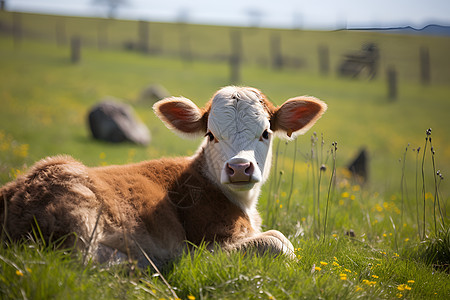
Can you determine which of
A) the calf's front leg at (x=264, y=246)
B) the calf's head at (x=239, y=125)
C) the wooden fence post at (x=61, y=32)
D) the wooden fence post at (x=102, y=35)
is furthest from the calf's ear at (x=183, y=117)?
the wooden fence post at (x=61, y=32)

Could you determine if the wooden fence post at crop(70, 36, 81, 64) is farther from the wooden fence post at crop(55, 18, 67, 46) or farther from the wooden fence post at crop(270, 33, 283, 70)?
the wooden fence post at crop(270, 33, 283, 70)

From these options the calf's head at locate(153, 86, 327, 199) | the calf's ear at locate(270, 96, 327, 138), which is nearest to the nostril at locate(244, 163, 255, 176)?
the calf's head at locate(153, 86, 327, 199)

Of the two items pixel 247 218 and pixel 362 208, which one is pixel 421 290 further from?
pixel 362 208

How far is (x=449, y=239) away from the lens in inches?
200

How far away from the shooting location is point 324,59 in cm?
4988

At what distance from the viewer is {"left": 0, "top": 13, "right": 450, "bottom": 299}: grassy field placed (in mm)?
3600

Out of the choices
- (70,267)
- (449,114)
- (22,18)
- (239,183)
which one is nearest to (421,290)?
(239,183)

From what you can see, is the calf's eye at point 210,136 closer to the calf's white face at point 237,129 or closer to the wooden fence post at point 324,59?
the calf's white face at point 237,129

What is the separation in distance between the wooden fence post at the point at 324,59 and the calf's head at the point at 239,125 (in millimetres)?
44534

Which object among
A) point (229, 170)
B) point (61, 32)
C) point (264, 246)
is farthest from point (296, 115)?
point (61, 32)

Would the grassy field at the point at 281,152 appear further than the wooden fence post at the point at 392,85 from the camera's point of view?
No

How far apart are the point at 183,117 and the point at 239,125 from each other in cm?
85

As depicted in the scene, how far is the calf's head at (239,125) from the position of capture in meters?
4.30

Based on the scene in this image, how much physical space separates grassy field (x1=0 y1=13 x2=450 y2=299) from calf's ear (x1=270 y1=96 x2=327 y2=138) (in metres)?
0.43
